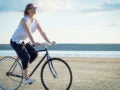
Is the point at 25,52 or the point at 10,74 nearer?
the point at 25,52

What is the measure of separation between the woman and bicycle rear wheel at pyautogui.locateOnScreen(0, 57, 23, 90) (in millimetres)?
361

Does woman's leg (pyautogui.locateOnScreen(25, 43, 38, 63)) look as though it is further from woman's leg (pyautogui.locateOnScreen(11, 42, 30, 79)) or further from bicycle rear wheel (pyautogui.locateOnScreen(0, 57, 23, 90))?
bicycle rear wheel (pyautogui.locateOnScreen(0, 57, 23, 90))

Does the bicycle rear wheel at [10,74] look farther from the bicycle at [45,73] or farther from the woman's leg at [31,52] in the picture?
the woman's leg at [31,52]

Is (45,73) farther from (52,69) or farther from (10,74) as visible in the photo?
(10,74)

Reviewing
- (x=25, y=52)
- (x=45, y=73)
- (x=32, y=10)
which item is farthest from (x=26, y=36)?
(x=45, y=73)

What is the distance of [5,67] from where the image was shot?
10656mm

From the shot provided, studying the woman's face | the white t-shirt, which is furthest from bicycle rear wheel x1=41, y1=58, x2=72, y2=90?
the woman's face

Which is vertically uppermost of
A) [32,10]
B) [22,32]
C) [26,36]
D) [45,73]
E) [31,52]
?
[32,10]

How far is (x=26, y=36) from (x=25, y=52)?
1.30ft

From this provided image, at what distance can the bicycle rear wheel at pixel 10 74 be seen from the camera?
33.7 feet

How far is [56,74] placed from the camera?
9945mm

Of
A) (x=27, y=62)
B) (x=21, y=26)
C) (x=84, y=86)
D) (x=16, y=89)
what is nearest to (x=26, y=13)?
(x=21, y=26)

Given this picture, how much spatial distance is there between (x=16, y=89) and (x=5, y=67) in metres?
0.70

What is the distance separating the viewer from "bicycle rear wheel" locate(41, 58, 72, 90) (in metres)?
9.55
